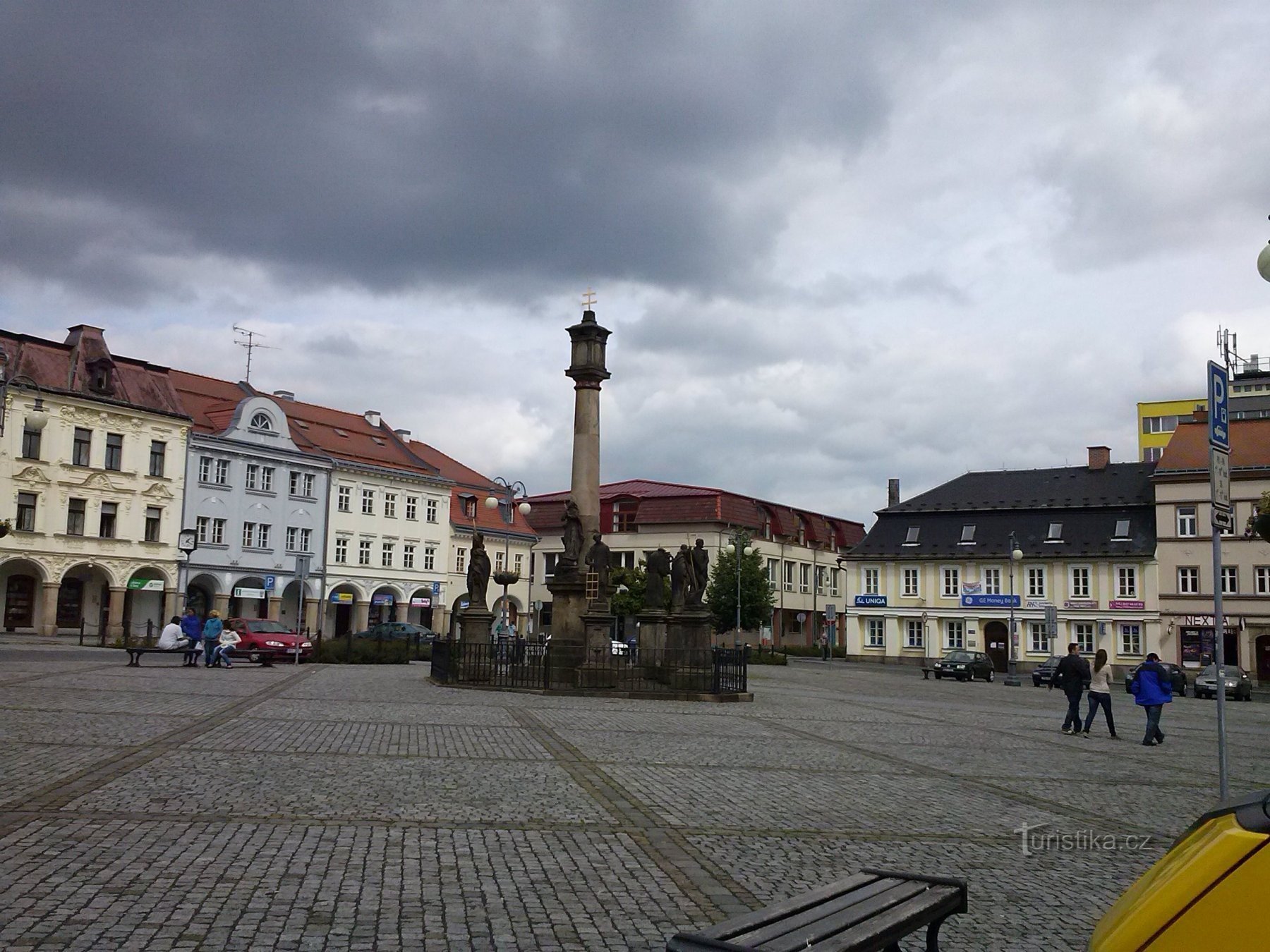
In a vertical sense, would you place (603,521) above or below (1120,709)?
above

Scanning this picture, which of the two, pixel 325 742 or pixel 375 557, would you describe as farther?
pixel 375 557

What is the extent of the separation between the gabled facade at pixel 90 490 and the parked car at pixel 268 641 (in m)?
14.6

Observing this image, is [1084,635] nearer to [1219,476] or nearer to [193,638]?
[193,638]

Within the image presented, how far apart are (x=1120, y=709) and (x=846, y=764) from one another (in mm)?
20583

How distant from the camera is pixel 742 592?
242ft

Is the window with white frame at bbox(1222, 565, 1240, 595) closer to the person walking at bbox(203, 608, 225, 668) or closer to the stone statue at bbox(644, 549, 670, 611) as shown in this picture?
the stone statue at bbox(644, 549, 670, 611)

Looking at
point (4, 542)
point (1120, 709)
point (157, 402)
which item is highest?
point (157, 402)

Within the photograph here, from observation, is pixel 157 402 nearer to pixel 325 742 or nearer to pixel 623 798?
pixel 325 742

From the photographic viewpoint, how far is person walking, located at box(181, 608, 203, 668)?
105ft

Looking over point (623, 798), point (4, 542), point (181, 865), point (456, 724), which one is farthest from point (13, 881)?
point (4, 542)

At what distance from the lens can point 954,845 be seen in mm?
8914

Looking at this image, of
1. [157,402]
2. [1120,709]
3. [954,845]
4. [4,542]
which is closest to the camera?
[954,845]

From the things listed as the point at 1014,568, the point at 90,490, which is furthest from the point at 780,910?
the point at 1014,568

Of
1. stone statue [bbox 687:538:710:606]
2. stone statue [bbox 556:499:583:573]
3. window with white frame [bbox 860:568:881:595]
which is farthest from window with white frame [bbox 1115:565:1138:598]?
stone statue [bbox 556:499:583:573]
